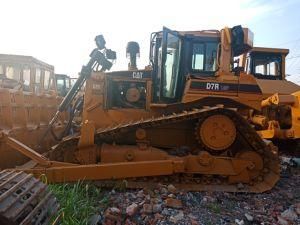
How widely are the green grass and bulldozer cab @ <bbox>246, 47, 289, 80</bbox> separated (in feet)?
29.3

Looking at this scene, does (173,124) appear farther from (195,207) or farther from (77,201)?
(77,201)

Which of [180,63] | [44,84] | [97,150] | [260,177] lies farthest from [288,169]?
[44,84]

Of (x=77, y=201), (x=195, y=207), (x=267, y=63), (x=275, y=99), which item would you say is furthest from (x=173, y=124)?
(x=267, y=63)

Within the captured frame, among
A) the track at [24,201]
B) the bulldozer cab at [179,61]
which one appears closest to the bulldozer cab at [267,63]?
the bulldozer cab at [179,61]

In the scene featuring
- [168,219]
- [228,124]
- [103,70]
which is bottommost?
[168,219]

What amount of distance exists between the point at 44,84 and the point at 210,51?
18.2ft

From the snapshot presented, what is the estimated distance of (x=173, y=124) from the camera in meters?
6.48

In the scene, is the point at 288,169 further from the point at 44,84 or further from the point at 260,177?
the point at 44,84

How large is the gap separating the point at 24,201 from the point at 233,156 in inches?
168

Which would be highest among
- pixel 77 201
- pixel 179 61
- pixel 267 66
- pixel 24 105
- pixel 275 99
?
pixel 267 66

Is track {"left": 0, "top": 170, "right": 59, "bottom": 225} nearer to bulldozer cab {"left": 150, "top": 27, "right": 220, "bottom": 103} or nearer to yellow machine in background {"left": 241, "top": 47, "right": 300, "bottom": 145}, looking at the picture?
bulldozer cab {"left": 150, "top": 27, "right": 220, "bottom": 103}

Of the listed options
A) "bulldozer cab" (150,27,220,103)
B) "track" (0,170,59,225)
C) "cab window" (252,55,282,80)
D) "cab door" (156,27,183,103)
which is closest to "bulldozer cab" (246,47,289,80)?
"cab window" (252,55,282,80)

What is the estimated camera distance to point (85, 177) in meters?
5.57

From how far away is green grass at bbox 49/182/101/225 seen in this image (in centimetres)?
414
